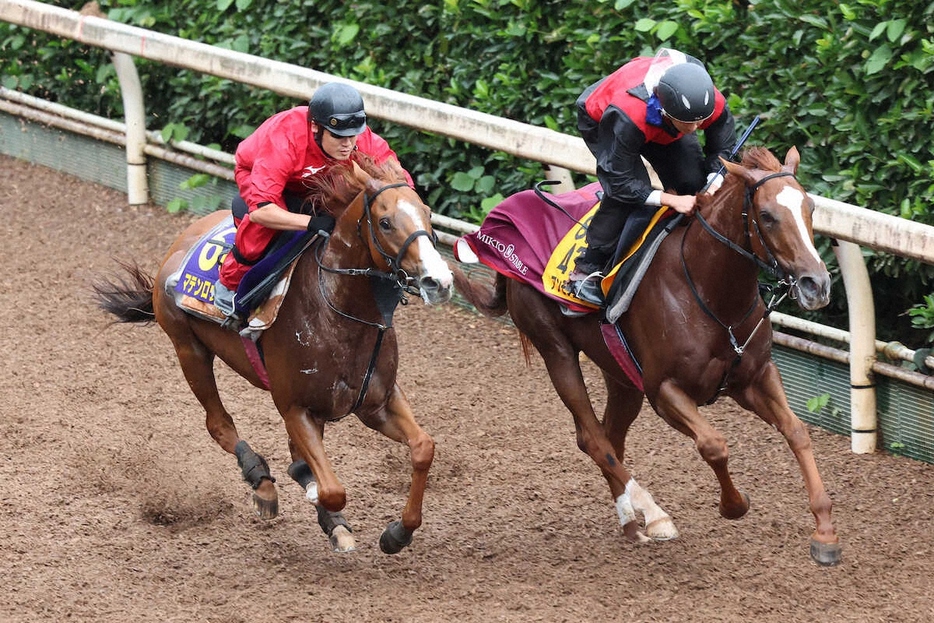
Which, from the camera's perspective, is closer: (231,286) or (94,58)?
(231,286)

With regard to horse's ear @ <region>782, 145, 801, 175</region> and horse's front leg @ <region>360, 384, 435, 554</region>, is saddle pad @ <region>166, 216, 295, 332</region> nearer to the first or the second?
horse's front leg @ <region>360, 384, 435, 554</region>

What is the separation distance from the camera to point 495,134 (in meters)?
7.92

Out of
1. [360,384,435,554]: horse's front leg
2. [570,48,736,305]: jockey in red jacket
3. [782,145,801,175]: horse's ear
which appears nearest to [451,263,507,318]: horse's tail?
[570,48,736,305]: jockey in red jacket

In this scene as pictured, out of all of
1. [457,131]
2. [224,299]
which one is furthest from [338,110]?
[457,131]

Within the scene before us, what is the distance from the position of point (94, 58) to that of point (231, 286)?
5713 mm

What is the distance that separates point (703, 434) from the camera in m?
5.86

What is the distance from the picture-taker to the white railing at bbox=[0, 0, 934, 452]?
638cm

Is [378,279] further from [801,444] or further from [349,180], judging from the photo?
[801,444]

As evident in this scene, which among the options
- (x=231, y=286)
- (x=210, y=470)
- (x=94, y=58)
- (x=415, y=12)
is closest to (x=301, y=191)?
(x=231, y=286)

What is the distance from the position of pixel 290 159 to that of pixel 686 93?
1.62 meters

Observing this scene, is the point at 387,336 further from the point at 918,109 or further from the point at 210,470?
the point at 918,109

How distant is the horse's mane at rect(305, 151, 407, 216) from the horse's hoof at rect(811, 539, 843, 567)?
2182 millimetres

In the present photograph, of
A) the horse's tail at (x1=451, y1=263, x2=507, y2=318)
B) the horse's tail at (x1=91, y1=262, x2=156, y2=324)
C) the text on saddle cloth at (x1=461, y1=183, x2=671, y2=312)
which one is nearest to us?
the text on saddle cloth at (x1=461, y1=183, x2=671, y2=312)

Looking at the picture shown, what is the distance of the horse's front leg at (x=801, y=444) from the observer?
5.71m
